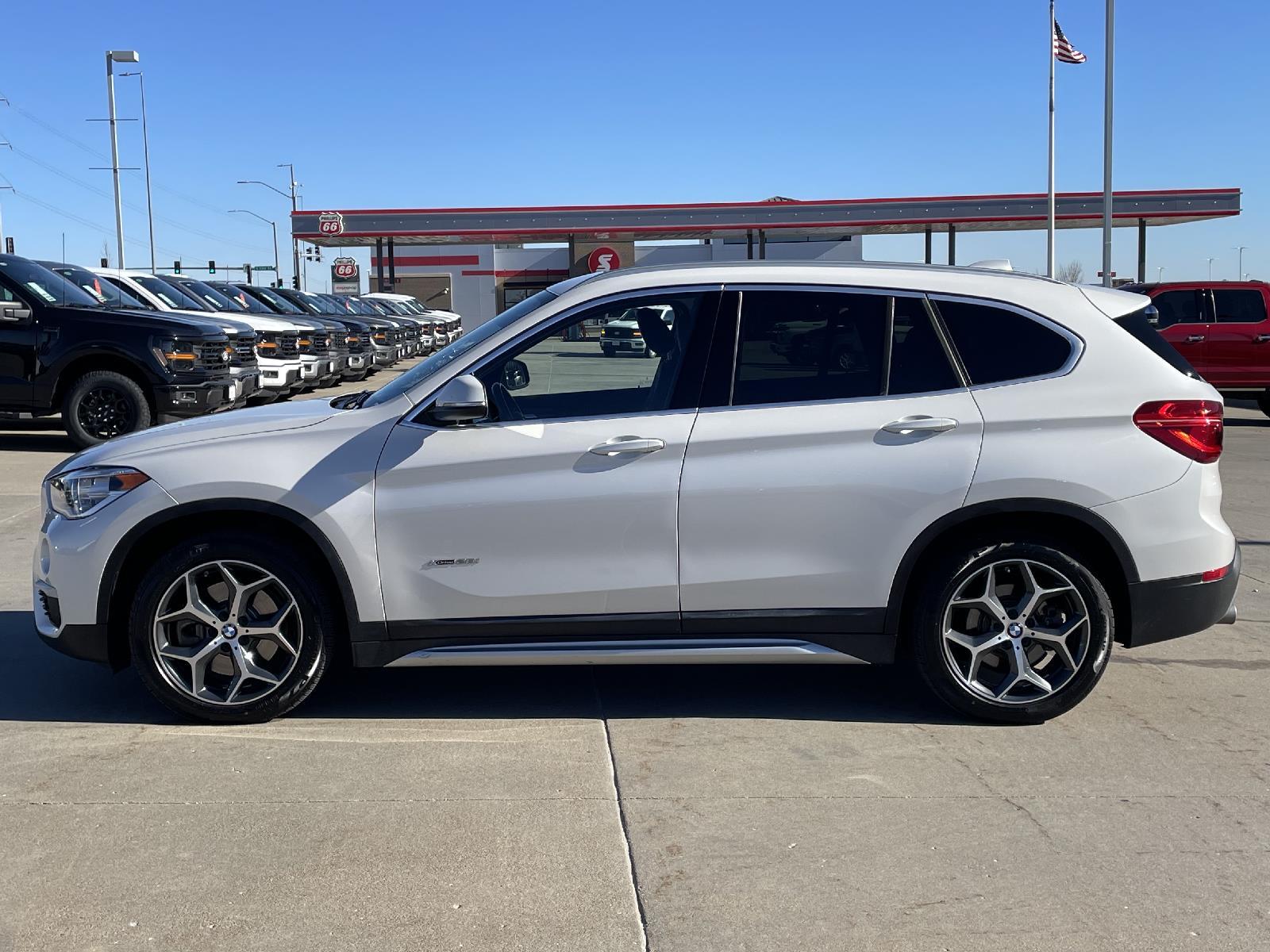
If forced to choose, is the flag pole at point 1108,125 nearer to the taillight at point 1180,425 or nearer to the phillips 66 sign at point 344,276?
the taillight at point 1180,425

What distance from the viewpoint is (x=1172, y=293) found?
18.7m

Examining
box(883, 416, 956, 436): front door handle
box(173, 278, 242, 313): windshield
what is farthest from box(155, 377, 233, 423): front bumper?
box(883, 416, 956, 436): front door handle

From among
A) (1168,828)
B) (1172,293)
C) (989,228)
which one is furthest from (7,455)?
(989,228)

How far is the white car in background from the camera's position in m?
17.6

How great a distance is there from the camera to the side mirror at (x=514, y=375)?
5.06 m

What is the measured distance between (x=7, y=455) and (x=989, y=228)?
42.6 metres

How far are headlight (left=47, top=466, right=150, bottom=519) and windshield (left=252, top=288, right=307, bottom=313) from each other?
64.6ft

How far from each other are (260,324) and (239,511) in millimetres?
14170

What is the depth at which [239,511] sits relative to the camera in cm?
500

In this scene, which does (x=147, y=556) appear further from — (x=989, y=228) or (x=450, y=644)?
(x=989, y=228)

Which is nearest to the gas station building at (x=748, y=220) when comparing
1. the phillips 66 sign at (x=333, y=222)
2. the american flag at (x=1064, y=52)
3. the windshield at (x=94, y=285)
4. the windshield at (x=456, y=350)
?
the phillips 66 sign at (x=333, y=222)

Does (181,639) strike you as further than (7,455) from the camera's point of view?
No

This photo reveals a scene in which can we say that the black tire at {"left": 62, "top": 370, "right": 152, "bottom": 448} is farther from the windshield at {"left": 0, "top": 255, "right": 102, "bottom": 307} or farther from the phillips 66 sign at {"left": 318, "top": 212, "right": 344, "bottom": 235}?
the phillips 66 sign at {"left": 318, "top": 212, "right": 344, "bottom": 235}

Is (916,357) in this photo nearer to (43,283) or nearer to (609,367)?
(609,367)
